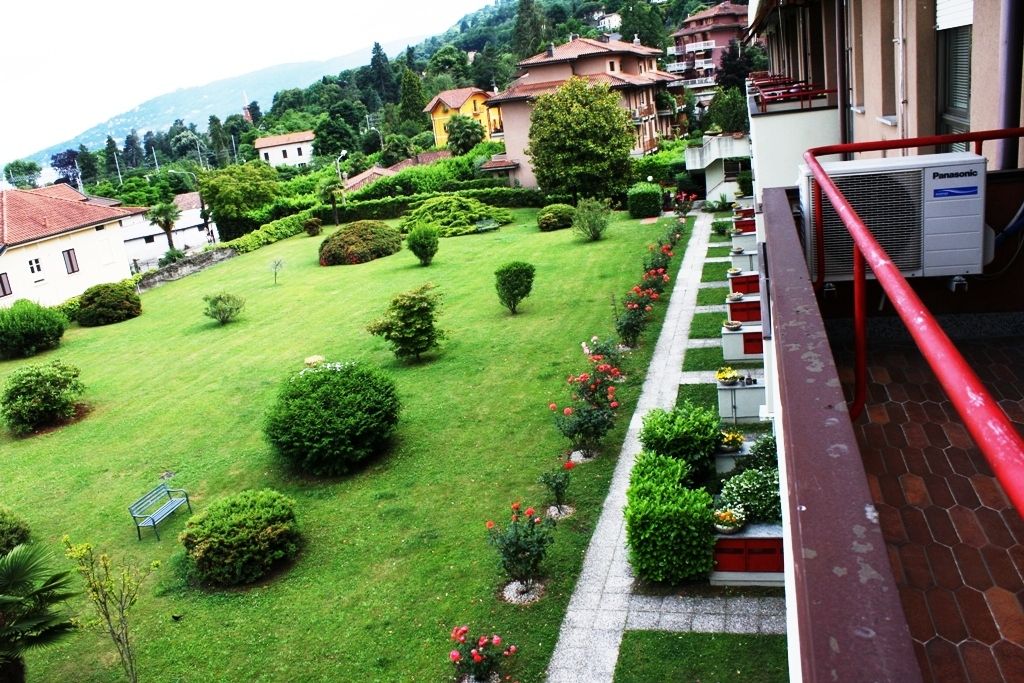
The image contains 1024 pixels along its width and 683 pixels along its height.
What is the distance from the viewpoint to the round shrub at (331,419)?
45.4ft

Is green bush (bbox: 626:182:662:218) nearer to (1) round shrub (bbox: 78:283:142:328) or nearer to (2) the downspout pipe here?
(1) round shrub (bbox: 78:283:142:328)

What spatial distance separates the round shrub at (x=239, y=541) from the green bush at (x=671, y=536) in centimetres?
499

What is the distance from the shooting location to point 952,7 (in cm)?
822

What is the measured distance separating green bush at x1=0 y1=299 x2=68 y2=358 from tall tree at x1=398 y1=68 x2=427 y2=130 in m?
62.1

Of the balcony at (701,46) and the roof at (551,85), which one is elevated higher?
the balcony at (701,46)

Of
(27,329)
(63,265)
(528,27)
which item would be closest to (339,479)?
(27,329)

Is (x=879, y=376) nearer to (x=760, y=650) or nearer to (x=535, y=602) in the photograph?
(x=760, y=650)

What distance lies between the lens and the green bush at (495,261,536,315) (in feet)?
76.5

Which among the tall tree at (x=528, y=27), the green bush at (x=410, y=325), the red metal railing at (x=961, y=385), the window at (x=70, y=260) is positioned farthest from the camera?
the tall tree at (x=528, y=27)

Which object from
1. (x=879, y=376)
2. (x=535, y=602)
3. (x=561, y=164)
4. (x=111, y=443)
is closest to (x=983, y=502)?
(x=879, y=376)

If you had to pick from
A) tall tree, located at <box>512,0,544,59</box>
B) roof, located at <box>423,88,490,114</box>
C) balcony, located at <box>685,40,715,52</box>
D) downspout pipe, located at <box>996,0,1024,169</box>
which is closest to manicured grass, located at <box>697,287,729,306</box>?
downspout pipe, located at <box>996,0,1024,169</box>

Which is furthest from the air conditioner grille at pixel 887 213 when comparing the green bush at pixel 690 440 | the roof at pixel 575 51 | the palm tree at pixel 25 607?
the roof at pixel 575 51

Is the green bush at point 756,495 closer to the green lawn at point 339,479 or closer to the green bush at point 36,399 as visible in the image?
the green lawn at point 339,479

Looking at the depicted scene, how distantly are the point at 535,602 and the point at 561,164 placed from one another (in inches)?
1272
